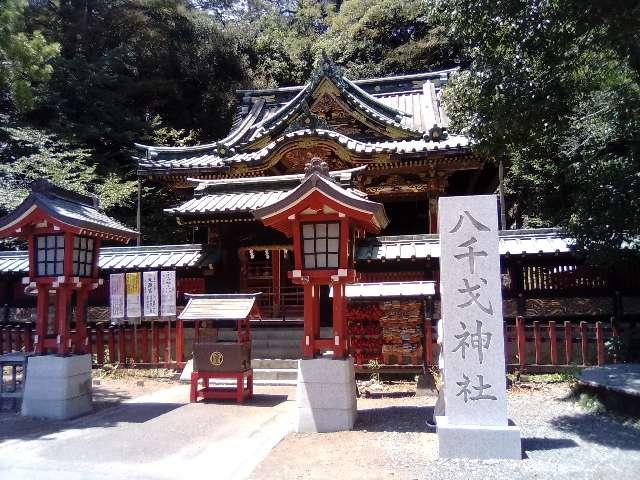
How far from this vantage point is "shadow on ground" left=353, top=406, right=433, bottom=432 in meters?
6.97

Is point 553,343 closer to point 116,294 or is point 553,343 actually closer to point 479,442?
point 479,442

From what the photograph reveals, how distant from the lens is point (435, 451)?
5.89m

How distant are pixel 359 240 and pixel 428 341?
3.15 metres

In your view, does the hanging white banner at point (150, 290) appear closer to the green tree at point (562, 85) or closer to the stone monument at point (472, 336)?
the green tree at point (562, 85)

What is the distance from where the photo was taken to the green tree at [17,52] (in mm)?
10586

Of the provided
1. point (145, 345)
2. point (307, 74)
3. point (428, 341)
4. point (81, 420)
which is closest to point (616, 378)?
point (428, 341)

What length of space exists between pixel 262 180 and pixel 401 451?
348 inches

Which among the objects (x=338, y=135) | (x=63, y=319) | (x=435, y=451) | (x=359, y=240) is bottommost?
(x=435, y=451)

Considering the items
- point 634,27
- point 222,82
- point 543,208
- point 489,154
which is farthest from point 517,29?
point 222,82

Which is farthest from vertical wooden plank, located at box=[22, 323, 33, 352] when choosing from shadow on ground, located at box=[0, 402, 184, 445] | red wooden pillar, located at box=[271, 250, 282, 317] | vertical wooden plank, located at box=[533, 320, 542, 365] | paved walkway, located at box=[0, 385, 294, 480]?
vertical wooden plank, located at box=[533, 320, 542, 365]

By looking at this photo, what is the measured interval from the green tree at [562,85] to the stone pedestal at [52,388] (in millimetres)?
8208

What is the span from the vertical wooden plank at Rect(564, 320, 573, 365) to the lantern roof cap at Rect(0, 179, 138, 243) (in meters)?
8.93

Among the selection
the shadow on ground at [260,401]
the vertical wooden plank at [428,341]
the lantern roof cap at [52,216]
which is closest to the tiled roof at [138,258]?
the lantern roof cap at [52,216]

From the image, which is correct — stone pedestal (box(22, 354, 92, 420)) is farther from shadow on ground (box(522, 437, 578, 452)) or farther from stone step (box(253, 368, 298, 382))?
shadow on ground (box(522, 437, 578, 452))
